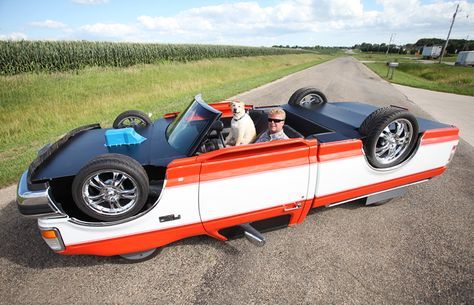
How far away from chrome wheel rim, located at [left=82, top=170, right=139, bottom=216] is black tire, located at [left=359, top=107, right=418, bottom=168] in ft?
8.65

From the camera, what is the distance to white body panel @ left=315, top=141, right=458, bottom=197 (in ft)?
9.27

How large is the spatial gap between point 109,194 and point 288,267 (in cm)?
201

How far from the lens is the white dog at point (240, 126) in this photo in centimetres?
326

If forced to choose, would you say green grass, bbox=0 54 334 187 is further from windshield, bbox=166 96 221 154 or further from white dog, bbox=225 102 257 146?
white dog, bbox=225 102 257 146

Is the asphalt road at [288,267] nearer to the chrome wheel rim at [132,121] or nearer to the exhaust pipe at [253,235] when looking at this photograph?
the exhaust pipe at [253,235]

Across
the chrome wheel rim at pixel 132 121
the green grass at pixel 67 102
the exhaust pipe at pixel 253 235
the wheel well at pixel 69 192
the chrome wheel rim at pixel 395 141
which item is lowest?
the green grass at pixel 67 102

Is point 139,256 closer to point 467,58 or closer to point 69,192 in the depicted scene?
point 69,192

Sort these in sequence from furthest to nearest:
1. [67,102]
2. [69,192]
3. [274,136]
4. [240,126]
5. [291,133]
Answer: [67,102] < [291,133] < [240,126] < [274,136] < [69,192]

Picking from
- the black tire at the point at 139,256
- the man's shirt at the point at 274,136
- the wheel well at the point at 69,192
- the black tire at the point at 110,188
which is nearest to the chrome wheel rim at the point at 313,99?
the man's shirt at the point at 274,136

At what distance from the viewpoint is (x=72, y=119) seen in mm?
8203

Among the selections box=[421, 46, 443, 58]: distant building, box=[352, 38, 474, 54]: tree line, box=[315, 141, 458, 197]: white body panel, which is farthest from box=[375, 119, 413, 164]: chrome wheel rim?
box=[352, 38, 474, 54]: tree line

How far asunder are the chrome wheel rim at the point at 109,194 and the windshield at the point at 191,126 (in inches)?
28.5

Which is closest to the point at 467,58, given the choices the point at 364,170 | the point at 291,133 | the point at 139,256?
the point at 364,170

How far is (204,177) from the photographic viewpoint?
239 centimetres
